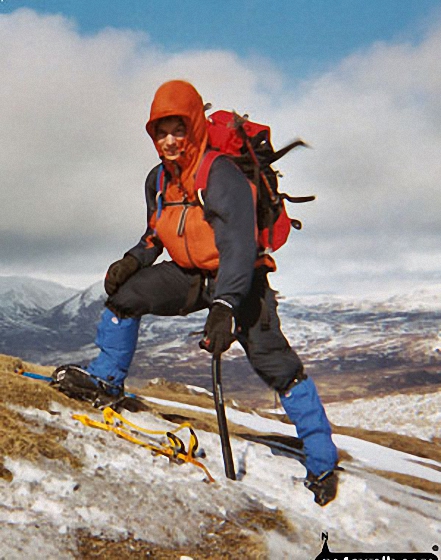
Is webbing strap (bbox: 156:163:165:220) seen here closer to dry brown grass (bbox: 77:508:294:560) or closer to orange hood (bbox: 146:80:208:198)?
orange hood (bbox: 146:80:208:198)

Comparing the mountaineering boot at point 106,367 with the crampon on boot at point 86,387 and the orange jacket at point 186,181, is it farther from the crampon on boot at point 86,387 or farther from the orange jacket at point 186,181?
the orange jacket at point 186,181

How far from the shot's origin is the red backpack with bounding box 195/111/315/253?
15.7ft

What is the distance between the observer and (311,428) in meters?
4.92

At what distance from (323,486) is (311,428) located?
526mm

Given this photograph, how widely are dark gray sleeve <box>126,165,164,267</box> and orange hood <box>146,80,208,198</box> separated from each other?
0.68 metres

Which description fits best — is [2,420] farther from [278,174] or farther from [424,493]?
[424,493]

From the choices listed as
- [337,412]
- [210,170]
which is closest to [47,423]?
[210,170]

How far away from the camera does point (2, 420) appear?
405 centimetres

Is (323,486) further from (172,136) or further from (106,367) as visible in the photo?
(172,136)

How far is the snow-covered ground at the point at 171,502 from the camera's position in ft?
9.86

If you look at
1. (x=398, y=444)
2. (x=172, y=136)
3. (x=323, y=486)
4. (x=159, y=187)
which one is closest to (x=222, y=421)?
(x=323, y=486)

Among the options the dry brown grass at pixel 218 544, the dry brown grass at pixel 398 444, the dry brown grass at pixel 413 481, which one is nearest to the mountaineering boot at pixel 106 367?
the dry brown grass at pixel 218 544

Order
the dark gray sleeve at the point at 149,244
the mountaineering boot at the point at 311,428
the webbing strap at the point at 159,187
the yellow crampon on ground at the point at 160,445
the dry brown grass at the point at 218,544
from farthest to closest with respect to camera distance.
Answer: the dark gray sleeve at the point at 149,244, the webbing strap at the point at 159,187, the mountaineering boot at the point at 311,428, the yellow crampon on ground at the point at 160,445, the dry brown grass at the point at 218,544

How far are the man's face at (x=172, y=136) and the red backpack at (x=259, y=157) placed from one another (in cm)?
28
